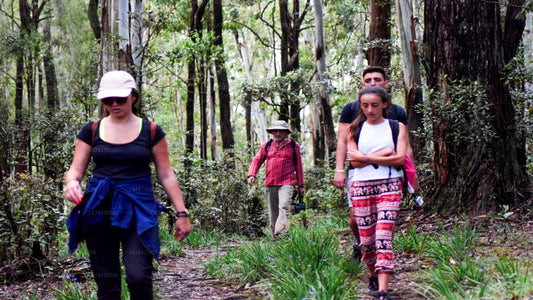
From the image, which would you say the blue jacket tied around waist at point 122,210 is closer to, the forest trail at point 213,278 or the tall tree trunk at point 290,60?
the forest trail at point 213,278

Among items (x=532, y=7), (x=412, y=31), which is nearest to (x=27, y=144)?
(x=412, y=31)

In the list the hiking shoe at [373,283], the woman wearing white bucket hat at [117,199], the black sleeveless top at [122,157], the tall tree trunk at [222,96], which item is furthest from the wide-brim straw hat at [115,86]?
the tall tree trunk at [222,96]

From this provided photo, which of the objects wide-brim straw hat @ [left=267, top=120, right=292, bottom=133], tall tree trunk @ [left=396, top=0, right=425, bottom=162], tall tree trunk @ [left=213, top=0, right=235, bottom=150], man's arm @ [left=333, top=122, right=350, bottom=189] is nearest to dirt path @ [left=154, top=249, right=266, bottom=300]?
man's arm @ [left=333, top=122, right=350, bottom=189]

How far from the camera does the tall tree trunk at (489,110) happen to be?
22.4ft

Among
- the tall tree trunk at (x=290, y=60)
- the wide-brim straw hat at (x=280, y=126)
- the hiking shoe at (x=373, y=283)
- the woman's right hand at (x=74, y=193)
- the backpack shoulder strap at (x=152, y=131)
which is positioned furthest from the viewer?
the tall tree trunk at (x=290, y=60)

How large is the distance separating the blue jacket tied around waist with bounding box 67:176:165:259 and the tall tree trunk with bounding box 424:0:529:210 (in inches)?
186

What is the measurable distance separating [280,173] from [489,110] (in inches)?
126

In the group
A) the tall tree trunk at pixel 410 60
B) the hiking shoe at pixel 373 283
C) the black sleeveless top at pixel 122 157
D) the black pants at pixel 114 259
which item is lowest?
the hiking shoe at pixel 373 283

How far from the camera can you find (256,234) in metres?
11.6

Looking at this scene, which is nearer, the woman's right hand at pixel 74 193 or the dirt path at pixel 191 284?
the woman's right hand at pixel 74 193

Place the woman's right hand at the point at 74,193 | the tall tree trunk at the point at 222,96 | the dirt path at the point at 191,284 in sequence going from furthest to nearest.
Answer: the tall tree trunk at the point at 222,96, the dirt path at the point at 191,284, the woman's right hand at the point at 74,193

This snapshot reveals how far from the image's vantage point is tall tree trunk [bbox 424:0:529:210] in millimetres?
6820

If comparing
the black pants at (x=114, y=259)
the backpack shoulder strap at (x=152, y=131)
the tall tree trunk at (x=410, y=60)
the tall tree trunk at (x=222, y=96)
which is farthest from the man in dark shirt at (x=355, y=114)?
the tall tree trunk at (x=222, y=96)

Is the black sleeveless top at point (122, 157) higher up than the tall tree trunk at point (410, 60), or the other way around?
the tall tree trunk at point (410, 60)
